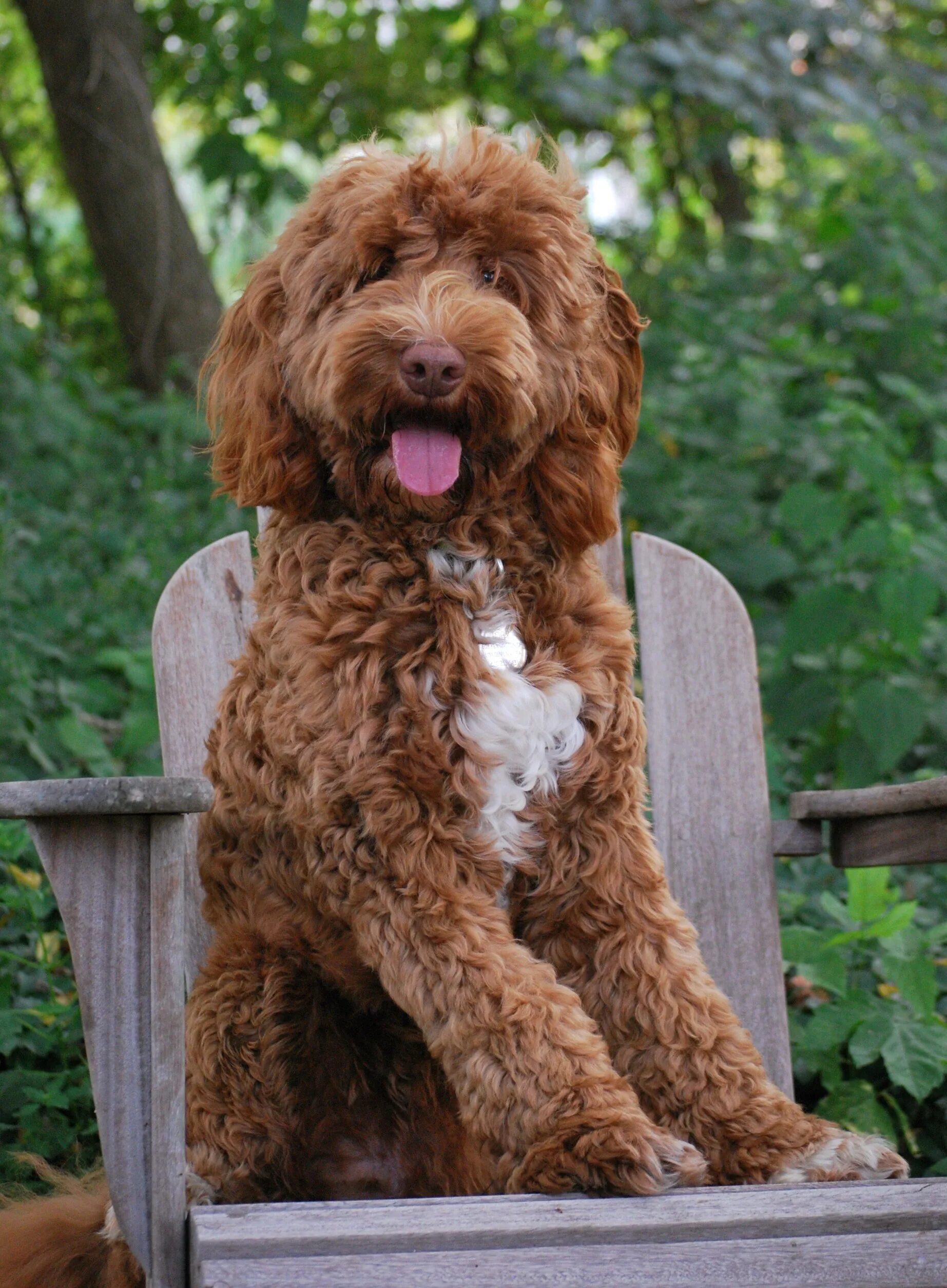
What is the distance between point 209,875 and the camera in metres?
2.16

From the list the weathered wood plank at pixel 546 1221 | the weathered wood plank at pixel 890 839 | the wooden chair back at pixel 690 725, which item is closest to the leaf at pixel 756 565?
the wooden chair back at pixel 690 725

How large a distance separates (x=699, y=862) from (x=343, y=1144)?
0.86 metres

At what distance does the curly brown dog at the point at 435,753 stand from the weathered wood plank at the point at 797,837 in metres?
0.57

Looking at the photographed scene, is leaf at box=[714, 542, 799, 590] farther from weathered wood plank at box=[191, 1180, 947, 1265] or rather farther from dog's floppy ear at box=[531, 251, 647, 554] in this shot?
weathered wood plank at box=[191, 1180, 947, 1265]

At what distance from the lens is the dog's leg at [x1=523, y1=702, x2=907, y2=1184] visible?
200cm

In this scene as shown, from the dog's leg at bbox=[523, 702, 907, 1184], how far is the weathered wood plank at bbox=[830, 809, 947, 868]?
48 centimetres

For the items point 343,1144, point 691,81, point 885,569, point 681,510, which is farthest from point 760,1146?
point 691,81

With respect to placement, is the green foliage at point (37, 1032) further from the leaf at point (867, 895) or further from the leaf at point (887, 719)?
the leaf at point (887, 719)

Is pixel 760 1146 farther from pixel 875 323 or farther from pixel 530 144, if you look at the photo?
pixel 875 323

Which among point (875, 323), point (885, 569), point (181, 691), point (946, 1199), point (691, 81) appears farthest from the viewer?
point (875, 323)

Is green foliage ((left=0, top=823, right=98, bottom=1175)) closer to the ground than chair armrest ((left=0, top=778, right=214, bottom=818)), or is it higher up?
closer to the ground

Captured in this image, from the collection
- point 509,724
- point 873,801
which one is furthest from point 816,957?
point 509,724

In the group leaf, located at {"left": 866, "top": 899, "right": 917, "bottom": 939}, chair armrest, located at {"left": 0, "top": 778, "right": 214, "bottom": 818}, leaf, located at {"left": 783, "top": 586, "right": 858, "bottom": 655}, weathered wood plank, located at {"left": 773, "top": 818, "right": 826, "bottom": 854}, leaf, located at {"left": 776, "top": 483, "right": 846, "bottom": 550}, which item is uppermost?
leaf, located at {"left": 776, "top": 483, "right": 846, "bottom": 550}

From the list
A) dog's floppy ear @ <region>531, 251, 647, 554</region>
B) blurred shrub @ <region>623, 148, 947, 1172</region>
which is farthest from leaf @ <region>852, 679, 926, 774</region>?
dog's floppy ear @ <region>531, 251, 647, 554</region>
